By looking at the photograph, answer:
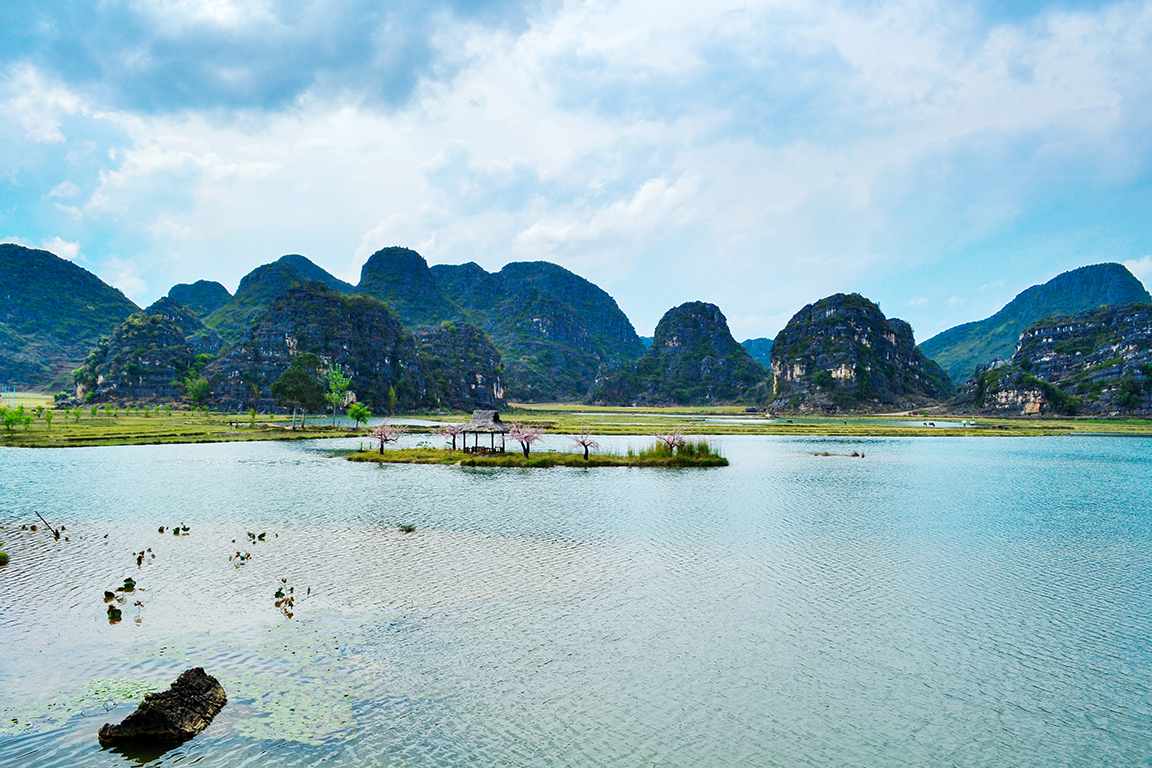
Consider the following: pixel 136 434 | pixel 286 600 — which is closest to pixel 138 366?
pixel 136 434

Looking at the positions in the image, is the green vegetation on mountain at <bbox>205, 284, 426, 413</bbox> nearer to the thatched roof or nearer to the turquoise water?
the thatched roof

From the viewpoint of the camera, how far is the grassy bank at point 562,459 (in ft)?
182

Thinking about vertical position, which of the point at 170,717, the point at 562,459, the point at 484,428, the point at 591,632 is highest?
the point at 484,428

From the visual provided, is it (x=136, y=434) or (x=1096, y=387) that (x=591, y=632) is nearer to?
(x=136, y=434)

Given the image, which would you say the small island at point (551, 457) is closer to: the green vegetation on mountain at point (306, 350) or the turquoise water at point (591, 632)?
the turquoise water at point (591, 632)

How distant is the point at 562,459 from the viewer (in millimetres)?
56844

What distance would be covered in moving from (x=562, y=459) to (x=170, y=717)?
46373 millimetres

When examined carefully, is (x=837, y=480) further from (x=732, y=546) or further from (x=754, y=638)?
(x=754, y=638)

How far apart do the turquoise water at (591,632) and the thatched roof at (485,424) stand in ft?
98.5

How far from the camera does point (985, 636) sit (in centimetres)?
1591

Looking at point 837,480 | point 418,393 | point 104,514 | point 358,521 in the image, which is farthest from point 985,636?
point 418,393

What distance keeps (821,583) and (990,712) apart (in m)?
8.30

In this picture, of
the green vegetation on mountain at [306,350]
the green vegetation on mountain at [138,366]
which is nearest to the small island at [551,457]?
the green vegetation on mountain at [306,350]

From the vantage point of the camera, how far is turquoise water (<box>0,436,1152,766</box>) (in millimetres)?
11008
